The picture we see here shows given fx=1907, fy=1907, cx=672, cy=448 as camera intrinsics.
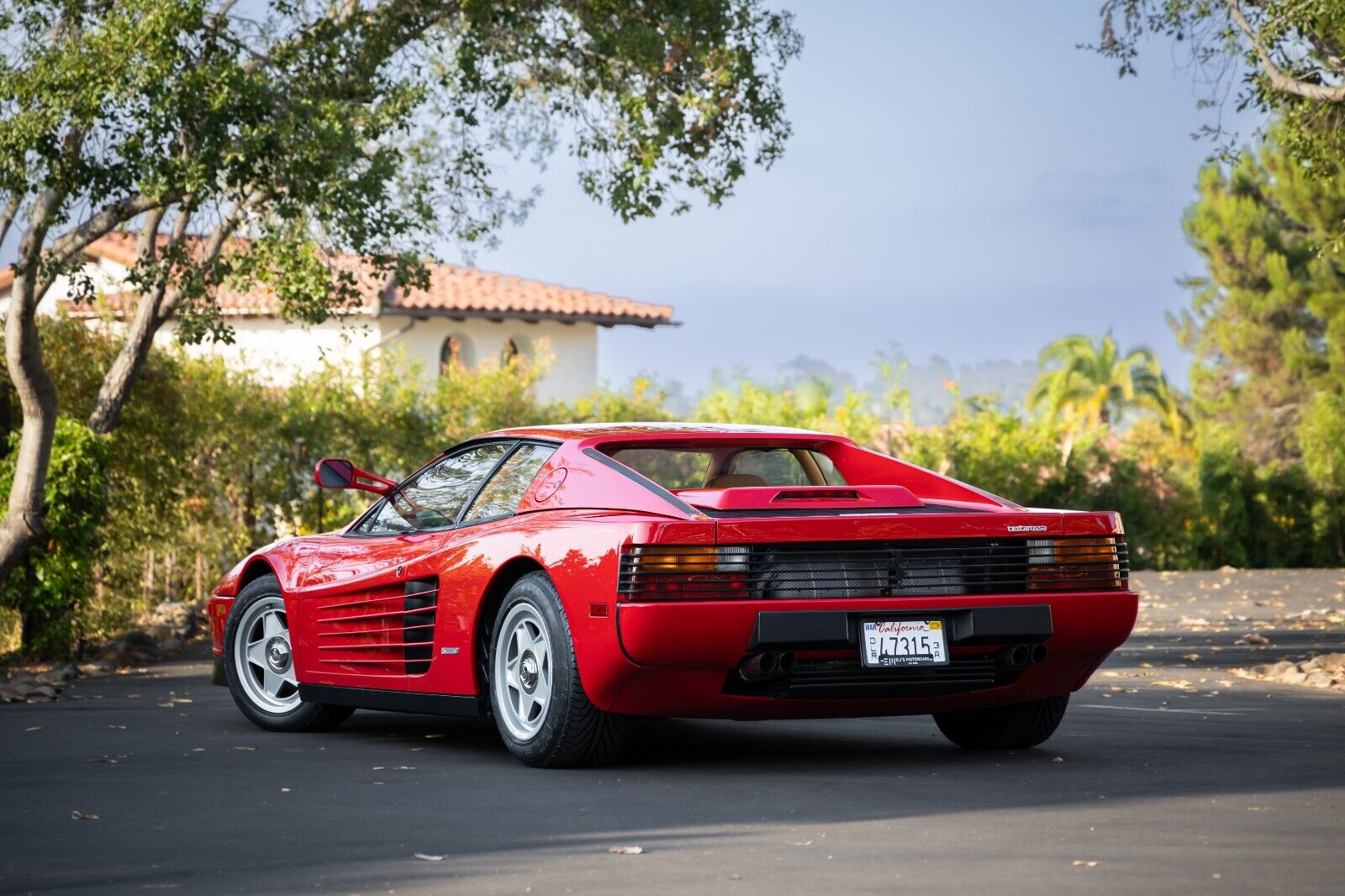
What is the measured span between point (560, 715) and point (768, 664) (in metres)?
0.84

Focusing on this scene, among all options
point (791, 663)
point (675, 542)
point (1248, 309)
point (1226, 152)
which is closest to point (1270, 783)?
point (791, 663)

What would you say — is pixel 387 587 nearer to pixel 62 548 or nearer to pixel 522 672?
pixel 522 672

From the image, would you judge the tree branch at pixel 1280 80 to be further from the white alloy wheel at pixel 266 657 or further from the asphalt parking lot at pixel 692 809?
the white alloy wheel at pixel 266 657

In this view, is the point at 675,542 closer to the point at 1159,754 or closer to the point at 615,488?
the point at 615,488

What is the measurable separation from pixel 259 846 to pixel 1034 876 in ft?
7.54

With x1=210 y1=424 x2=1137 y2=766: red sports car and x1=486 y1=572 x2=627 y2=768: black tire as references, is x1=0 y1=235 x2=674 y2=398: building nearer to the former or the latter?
x1=210 y1=424 x2=1137 y2=766: red sports car

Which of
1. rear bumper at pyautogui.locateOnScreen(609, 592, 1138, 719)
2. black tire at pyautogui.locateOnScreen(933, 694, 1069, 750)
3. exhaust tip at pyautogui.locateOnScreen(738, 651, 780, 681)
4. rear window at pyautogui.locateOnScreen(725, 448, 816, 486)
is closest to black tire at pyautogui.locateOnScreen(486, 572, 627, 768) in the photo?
rear bumper at pyautogui.locateOnScreen(609, 592, 1138, 719)

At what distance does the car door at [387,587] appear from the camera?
8.30 metres

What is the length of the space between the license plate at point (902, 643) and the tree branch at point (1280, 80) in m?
6.72

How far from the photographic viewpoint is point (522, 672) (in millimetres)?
7688

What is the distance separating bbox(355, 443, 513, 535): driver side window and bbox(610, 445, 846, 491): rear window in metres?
0.63

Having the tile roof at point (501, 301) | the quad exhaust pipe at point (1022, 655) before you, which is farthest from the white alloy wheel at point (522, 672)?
the tile roof at point (501, 301)

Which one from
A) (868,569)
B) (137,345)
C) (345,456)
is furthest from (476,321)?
(868,569)

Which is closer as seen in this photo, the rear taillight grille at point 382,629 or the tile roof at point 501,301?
the rear taillight grille at point 382,629
